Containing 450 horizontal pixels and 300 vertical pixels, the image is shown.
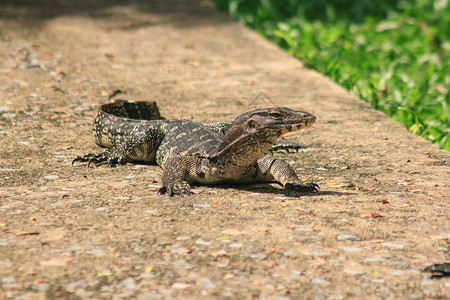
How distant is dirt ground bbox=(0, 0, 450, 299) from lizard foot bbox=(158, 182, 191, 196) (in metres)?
0.10

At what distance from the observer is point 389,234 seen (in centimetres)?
448

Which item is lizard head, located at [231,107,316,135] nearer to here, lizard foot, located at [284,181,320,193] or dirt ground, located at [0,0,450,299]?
lizard foot, located at [284,181,320,193]

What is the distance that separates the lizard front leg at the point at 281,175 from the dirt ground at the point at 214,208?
4.8 inches

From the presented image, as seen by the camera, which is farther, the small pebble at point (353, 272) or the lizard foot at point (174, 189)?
the lizard foot at point (174, 189)

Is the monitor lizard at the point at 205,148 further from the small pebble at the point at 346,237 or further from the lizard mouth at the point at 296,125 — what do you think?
the small pebble at the point at 346,237

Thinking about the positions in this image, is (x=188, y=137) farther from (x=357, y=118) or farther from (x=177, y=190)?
(x=357, y=118)

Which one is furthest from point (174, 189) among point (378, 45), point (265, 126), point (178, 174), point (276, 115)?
point (378, 45)

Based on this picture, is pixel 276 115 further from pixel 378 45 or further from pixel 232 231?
pixel 378 45

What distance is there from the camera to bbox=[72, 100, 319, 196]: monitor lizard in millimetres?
5266

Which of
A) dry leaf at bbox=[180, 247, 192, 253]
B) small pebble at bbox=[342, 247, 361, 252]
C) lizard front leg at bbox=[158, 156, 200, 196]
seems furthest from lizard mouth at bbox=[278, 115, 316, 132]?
dry leaf at bbox=[180, 247, 192, 253]

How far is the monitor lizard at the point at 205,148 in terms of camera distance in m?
5.27

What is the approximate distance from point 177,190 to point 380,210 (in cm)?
185

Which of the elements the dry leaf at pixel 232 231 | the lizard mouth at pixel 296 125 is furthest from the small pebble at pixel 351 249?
the lizard mouth at pixel 296 125

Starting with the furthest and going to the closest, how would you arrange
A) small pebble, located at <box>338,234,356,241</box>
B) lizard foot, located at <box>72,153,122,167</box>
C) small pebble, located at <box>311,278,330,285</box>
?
lizard foot, located at <box>72,153,122,167</box> → small pebble, located at <box>338,234,356,241</box> → small pebble, located at <box>311,278,330,285</box>
